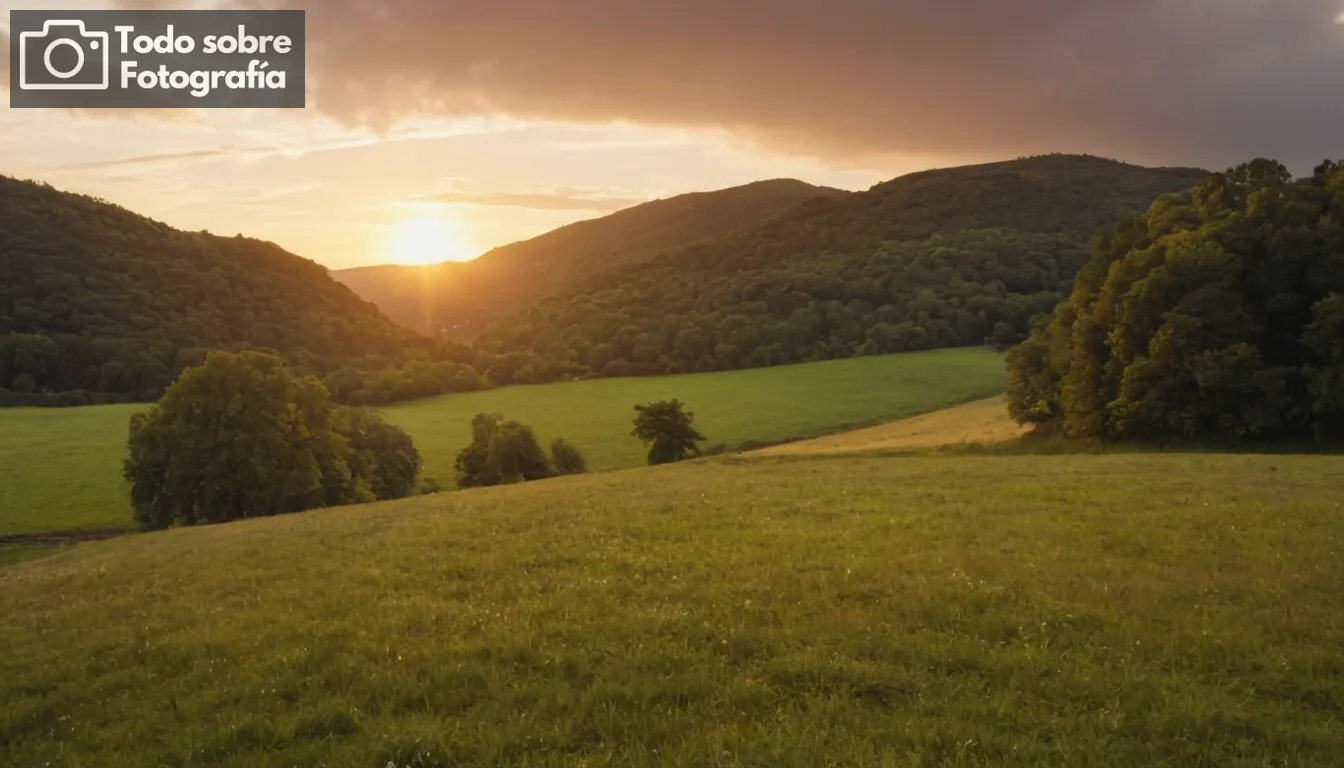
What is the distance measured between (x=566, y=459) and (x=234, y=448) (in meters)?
30.5

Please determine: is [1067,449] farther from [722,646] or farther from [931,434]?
[722,646]

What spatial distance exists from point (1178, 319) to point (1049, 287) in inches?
4735

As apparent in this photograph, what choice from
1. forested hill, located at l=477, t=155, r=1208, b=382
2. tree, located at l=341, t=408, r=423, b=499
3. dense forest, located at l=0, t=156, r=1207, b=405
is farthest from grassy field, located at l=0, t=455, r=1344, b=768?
forested hill, located at l=477, t=155, r=1208, b=382

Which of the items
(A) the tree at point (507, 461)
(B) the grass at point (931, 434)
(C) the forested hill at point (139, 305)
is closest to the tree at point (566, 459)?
(A) the tree at point (507, 461)

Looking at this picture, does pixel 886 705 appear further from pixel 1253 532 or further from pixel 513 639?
pixel 1253 532

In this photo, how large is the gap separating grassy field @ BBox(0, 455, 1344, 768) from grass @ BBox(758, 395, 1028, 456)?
3452 centimetres

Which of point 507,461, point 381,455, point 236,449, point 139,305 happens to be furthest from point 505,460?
point 139,305

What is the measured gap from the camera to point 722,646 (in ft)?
31.9

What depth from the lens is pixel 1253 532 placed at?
51.2ft

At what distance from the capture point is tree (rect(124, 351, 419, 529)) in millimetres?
54938

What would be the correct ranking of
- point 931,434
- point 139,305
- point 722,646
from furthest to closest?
point 139,305 < point 931,434 < point 722,646

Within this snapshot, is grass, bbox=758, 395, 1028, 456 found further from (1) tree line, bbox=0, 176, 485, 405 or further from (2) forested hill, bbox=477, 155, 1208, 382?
(1) tree line, bbox=0, 176, 485, 405

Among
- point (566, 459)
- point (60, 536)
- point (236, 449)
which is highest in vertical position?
point (236, 449)

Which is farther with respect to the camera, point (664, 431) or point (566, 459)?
point (566, 459)
